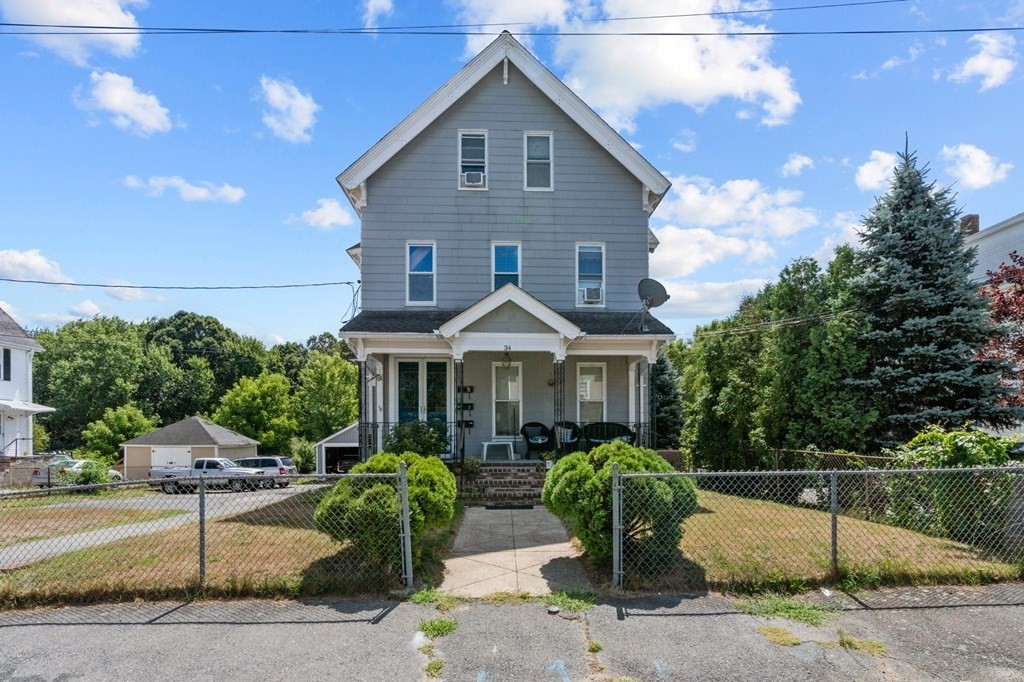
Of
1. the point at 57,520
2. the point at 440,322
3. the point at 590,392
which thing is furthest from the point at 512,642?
the point at 57,520

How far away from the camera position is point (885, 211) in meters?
12.6

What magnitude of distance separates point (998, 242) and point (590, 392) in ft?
43.7

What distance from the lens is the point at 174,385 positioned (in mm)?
52625

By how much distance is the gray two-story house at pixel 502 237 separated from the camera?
14.2 metres

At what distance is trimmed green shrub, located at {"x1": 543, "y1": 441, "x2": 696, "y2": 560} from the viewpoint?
6309 millimetres

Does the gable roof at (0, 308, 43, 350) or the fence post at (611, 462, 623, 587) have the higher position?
the gable roof at (0, 308, 43, 350)

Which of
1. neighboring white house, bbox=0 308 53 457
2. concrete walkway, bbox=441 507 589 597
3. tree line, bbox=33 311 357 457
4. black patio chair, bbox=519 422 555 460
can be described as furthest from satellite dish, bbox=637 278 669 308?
tree line, bbox=33 311 357 457

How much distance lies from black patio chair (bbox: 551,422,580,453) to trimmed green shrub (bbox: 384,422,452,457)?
2360 millimetres

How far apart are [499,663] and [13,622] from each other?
435 centimetres

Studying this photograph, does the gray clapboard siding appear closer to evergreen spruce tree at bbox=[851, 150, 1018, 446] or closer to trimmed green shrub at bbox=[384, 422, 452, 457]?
trimmed green shrub at bbox=[384, 422, 452, 457]

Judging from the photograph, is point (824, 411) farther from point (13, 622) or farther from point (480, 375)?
point (13, 622)

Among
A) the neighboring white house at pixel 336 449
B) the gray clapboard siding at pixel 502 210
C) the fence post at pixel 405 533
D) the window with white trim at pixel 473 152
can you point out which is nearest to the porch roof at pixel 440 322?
the gray clapboard siding at pixel 502 210

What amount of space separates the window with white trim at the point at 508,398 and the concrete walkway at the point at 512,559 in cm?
437

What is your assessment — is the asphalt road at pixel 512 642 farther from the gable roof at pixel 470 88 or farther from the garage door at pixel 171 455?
the garage door at pixel 171 455
